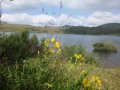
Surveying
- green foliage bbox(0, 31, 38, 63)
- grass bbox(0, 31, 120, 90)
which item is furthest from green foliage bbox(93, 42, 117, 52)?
green foliage bbox(0, 31, 38, 63)

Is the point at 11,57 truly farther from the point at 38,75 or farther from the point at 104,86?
the point at 104,86

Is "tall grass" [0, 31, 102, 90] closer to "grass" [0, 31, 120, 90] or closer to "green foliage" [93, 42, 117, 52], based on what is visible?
"grass" [0, 31, 120, 90]

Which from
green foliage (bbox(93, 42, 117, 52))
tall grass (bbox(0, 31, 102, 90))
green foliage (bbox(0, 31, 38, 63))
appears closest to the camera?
tall grass (bbox(0, 31, 102, 90))

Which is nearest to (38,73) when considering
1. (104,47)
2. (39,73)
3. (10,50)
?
(39,73)

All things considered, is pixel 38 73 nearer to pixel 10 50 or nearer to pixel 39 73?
pixel 39 73

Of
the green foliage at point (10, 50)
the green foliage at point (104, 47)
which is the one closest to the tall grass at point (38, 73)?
the green foliage at point (10, 50)

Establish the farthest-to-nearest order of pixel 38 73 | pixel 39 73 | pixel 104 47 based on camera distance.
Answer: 1. pixel 104 47
2. pixel 38 73
3. pixel 39 73

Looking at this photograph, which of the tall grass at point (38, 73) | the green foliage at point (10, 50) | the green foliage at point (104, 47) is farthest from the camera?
the green foliage at point (104, 47)

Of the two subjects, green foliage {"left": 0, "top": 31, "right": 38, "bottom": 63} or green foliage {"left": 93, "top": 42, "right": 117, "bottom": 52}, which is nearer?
green foliage {"left": 0, "top": 31, "right": 38, "bottom": 63}

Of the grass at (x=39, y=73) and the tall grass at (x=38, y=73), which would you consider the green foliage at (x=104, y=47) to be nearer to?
the grass at (x=39, y=73)

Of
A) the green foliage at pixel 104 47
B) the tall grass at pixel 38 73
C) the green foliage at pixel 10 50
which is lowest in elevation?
the green foliage at pixel 104 47

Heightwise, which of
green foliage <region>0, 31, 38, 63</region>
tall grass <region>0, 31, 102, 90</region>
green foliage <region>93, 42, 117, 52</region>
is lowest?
green foliage <region>93, 42, 117, 52</region>

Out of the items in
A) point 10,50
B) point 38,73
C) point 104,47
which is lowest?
point 104,47

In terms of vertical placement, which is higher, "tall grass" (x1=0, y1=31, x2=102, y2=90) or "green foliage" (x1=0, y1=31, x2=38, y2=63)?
"green foliage" (x1=0, y1=31, x2=38, y2=63)
